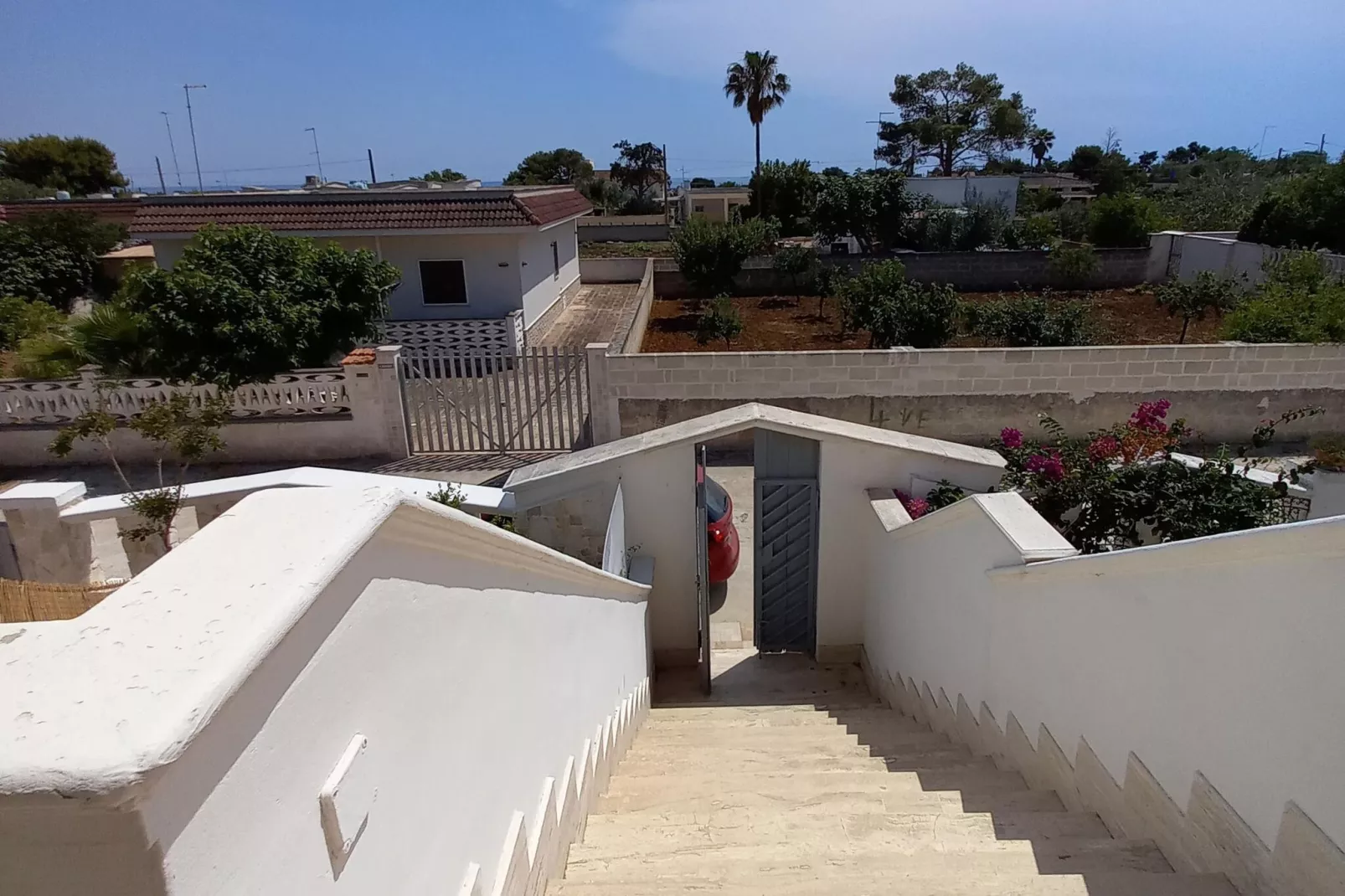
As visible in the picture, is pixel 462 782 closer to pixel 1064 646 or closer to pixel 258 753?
pixel 258 753

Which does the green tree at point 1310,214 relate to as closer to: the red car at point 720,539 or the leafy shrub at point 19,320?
the red car at point 720,539

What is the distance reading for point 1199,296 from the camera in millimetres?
15523

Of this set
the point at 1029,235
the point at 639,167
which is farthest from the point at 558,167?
the point at 1029,235

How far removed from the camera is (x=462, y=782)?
6.04 feet

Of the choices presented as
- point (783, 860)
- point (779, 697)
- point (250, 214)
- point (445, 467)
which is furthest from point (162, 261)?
point (783, 860)

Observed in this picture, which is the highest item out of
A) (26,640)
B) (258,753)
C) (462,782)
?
(26,640)

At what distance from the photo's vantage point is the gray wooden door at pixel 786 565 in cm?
657

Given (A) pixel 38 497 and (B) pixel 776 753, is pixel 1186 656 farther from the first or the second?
(A) pixel 38 497

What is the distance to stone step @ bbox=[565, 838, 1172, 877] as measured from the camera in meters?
2.67

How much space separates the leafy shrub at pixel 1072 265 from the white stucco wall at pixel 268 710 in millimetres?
23890

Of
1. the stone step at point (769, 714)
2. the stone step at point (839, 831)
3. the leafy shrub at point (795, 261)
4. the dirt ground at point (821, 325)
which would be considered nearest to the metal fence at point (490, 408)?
the stone step at point (769, 714)

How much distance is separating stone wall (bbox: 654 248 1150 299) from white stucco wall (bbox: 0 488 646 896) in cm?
2150

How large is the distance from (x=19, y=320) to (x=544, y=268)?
1026 cm

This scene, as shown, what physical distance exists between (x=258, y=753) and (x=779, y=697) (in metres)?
5.87
